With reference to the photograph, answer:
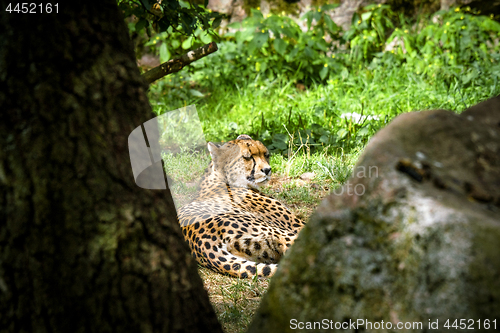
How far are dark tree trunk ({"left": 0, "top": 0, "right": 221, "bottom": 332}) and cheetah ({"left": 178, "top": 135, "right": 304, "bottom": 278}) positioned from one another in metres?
1.59

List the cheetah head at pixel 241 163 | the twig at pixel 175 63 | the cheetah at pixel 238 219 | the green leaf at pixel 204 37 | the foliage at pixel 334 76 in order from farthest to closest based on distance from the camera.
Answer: the foliage at pixel 334 76 < the green leaf at pixel 204 37 < the cheetah head at pixel 241 163 < the cheetah at pixel 238 219 < the twig at pixel 175 63

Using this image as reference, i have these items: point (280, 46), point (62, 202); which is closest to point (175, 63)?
point (62, 202)

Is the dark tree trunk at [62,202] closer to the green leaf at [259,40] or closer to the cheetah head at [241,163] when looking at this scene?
the cheetah head at [241,163]

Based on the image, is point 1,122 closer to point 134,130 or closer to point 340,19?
point 134,130

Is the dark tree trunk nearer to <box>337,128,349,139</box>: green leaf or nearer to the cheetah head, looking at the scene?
the cheetah head

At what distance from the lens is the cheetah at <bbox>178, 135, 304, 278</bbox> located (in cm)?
295

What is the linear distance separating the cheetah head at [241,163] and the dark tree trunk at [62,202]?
2624mm

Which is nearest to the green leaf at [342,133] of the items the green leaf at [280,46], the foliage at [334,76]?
the foliage at [334,76]

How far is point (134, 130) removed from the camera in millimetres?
1418

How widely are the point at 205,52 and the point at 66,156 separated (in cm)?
168

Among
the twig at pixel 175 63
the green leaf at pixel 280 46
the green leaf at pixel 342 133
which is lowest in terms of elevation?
the green leaf at pixel 342 133

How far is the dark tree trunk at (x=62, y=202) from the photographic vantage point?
1.27m

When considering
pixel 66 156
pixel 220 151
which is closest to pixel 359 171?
pixel 66 156

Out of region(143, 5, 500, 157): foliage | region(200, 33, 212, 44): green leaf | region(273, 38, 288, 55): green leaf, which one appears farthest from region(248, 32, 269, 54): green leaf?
region(200, 33, 212, 44): green leaf
